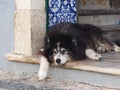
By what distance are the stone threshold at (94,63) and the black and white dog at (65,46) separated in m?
0.12

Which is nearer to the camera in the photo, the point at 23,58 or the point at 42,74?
the point at 42,74

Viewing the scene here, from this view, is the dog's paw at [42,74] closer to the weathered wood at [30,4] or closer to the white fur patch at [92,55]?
the white fur patch at [92,55]

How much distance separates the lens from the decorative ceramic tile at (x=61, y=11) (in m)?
7.32

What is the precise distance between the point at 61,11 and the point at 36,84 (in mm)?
1548

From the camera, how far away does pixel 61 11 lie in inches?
292

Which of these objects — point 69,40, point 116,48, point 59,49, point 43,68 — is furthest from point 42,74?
point 116,48

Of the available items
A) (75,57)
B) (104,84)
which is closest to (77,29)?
Result: (75,57)

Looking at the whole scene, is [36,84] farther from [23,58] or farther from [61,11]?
[61,11]

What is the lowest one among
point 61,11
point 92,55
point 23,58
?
point 23,58

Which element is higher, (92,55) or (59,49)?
(59,49)

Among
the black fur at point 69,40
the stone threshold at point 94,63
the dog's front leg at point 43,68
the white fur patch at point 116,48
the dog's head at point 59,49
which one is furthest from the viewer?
the white fur patch at point 116,48

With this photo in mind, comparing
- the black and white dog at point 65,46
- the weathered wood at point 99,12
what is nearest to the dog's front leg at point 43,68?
the black and white dog at point 65,46

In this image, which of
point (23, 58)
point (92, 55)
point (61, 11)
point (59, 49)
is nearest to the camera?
point (59, 49)

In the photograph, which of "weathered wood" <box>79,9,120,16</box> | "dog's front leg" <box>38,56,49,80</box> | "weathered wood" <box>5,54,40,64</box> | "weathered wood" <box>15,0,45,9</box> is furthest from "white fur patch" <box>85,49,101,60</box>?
"weathered wood" <box>79,9,120,16</box>
